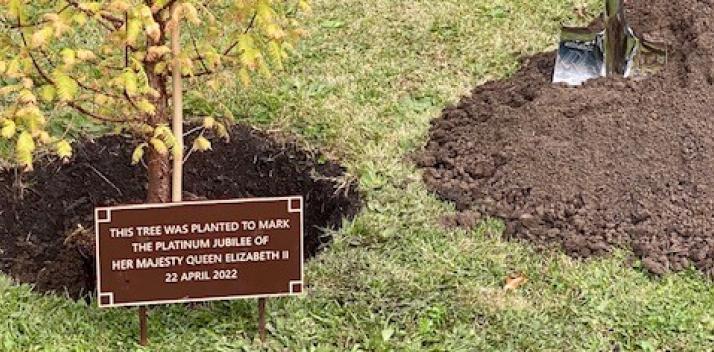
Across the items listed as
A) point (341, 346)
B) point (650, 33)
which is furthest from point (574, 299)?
point (650, 33)

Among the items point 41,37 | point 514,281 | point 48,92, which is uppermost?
point 41,37

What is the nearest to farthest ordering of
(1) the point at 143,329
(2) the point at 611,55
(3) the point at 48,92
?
(3) the point at 48,92
(1) the point at 143,329
(2) the point at 611,55

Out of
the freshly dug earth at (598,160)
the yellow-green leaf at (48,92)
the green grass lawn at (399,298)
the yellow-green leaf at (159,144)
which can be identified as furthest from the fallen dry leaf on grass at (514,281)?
the yellow-green leaf at (48,92)

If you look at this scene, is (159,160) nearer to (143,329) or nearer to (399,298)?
(143,329)

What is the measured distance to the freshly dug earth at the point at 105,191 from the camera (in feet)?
13.3

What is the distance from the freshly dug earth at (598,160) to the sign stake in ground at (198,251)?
1.02 meters

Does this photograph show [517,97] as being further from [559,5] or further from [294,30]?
[294,30]

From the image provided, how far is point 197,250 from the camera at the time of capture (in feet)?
11.2

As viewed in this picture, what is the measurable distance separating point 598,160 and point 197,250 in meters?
1.72

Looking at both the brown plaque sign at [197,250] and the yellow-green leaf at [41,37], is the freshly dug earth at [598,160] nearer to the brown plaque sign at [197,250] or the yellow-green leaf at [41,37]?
the brown plaque sign at [197,250]

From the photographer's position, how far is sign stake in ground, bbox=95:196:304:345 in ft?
11.0

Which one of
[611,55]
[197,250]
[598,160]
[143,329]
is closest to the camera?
[197,250]

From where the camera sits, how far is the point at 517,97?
5.04 m

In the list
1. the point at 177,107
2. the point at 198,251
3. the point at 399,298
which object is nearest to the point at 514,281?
the point at 399,298
